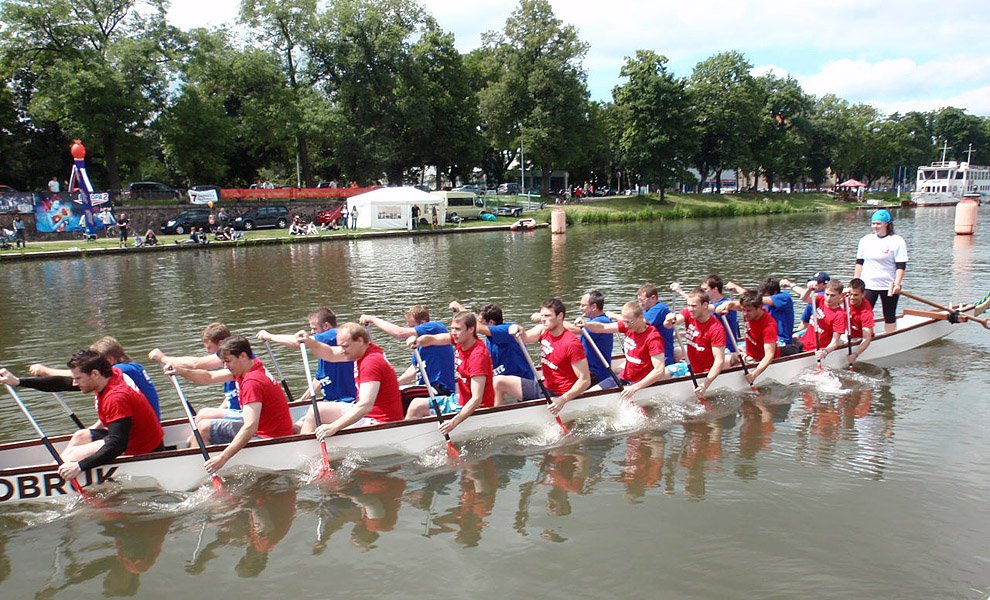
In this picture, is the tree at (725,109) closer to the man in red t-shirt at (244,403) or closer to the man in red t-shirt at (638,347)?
the man in red t-shirt at (638,347)

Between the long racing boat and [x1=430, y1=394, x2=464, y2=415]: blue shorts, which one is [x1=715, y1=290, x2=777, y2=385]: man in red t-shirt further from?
[x1=430, y1=394, x2=464, y2=415]: blue shorts

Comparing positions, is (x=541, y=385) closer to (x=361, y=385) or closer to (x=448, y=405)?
(x=448, y=405)

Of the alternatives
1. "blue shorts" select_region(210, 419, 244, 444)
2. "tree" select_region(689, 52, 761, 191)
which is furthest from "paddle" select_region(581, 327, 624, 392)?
"tree" select_region(689, 52, 761, 191)

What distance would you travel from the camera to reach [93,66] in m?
40.6

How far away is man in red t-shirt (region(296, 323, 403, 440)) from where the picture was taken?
23.1ft

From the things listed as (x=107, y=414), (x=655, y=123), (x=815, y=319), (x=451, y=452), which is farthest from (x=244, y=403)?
(x=655, y=123)

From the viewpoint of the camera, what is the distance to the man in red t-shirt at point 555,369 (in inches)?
316

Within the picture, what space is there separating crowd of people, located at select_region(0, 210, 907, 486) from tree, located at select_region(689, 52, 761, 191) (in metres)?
62.2

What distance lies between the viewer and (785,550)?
5.86m

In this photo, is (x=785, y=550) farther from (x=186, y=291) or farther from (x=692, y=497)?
(x=186, y=291)

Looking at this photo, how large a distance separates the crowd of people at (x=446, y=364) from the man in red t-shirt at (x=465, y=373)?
15mm

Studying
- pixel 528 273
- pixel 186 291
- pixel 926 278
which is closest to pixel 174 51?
pixel 186 291

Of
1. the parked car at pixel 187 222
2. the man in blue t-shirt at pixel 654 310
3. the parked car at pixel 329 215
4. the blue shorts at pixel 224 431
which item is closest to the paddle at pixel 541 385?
the man in blue t-shirt at pixel 654 310

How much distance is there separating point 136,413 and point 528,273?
1791 centimetres
